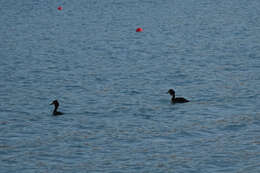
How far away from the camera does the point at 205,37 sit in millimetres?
47375

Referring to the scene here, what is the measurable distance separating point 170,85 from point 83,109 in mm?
6580

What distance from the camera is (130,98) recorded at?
26547 mm

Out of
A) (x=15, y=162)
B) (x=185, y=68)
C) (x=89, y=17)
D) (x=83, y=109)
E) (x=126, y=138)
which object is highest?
(x=89, y=17)

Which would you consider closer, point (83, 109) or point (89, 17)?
point (83, 109)

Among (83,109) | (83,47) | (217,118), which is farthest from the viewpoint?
(83,47)

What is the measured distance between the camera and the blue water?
18.2m

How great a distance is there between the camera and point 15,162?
58.8ft

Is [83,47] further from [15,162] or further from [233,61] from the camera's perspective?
[15,162]

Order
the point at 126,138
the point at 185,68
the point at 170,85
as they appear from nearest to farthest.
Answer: the point at 126,138 → the point at 170,85 → the point at 185,68

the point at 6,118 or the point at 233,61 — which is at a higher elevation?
the point at 233,61

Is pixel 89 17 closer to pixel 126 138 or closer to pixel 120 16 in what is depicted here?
pixel 120 16

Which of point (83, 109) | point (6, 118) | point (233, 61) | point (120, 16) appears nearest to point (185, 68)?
point (233, 61)

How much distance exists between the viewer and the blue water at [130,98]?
1817 centimetres

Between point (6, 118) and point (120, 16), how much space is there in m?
46.1
